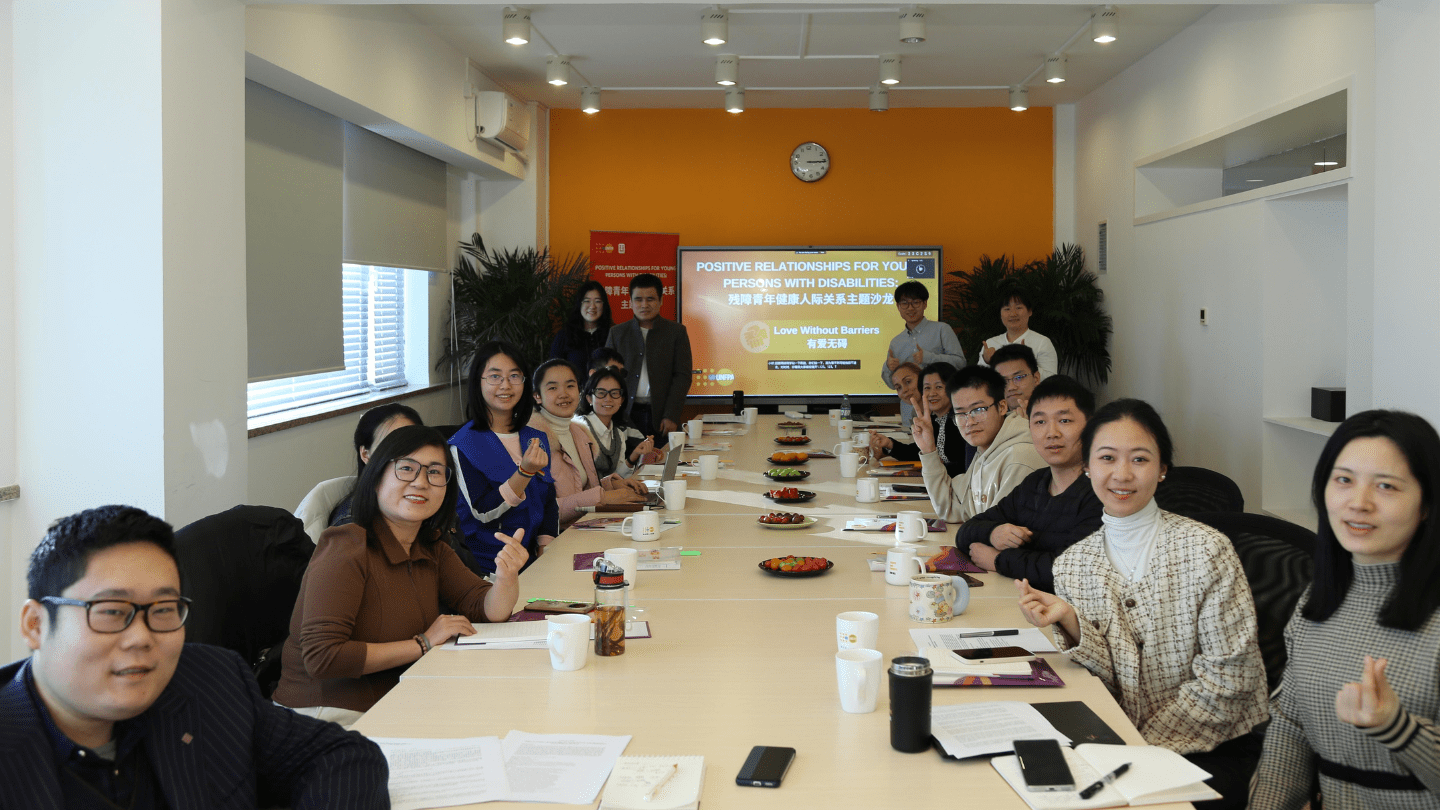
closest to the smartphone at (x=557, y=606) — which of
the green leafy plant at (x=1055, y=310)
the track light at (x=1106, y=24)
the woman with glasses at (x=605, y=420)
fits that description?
the woman with glasses at (x=605, y=420)

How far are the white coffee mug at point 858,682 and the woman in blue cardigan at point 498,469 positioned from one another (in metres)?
1.77

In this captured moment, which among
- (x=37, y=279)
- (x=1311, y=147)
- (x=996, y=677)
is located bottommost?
(x=996, y=677)

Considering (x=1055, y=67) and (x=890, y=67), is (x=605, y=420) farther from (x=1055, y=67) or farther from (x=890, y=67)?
(x=1055, y=67)

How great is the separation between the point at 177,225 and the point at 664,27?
3.74 m

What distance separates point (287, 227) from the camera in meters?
5.41

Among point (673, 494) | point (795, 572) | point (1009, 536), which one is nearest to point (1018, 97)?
point (673, 494)

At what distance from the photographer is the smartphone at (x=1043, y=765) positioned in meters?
1.43

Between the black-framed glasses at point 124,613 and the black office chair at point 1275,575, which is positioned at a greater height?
the black-framed glasses at point 124,613

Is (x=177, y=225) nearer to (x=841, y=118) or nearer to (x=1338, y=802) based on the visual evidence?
(x=1338, y=802)

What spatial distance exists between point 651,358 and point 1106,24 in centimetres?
327

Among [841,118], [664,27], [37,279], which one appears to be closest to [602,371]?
[37,279]

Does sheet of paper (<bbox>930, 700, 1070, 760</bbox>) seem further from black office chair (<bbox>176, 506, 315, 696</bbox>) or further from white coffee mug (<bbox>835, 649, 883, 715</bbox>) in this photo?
black office chair (<bbox>176, 506, 315, 696</bbox>)

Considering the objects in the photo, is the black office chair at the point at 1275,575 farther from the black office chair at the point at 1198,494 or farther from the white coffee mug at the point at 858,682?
the white coffee mug at the point at 858,682

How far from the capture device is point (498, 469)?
11.5 feet
